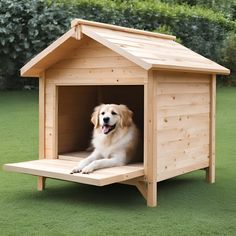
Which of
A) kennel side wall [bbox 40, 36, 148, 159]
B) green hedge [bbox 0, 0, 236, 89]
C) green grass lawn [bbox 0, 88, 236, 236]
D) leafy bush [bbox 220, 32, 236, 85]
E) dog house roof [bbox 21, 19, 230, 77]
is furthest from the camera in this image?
leafy bush [bbox 220, 32, 236, 85]

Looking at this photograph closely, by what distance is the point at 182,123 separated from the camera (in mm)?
5570

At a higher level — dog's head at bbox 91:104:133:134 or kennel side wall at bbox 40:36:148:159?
kennel side wall at bbox 40:36:148:159

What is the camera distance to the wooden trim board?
456 cm

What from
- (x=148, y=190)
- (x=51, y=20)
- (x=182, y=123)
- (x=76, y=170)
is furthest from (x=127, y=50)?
(x=51, y=20)

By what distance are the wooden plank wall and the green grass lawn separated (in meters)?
0.32

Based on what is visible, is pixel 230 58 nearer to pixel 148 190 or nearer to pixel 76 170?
pixel 148 190

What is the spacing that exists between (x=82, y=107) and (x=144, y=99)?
1.64 meters

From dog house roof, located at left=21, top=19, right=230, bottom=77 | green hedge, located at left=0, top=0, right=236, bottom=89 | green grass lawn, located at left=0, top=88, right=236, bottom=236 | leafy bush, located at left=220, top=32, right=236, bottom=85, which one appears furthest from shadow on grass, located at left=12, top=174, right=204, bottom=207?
leafy bush, located at left=220, top=32, right=236, bottom=85

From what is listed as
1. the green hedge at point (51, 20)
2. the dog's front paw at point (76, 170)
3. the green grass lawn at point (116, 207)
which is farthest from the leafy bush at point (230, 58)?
the dog's front paw at point (76, 170)

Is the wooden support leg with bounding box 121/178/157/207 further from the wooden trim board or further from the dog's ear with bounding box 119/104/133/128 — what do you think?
the dog's ear with bounding box 119/104/133/128

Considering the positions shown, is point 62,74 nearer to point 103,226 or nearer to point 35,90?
point 103,226

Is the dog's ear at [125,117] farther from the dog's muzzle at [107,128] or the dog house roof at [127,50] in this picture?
the dog house roof at [127,50]

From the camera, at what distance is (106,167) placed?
505 cm

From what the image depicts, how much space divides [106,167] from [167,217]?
2.77 ft
